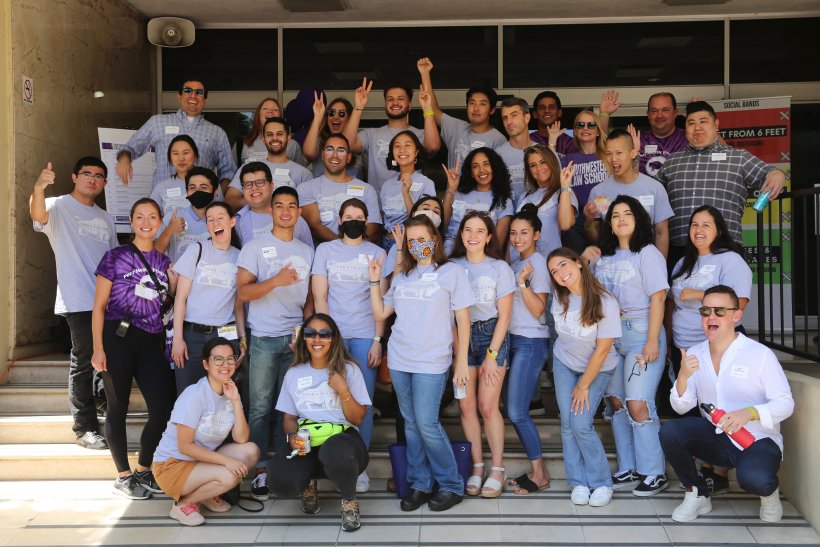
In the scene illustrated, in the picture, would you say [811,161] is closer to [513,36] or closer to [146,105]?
[513,36]

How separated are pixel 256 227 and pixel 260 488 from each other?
159 centimetres

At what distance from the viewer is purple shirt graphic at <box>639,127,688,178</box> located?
5.78 meters

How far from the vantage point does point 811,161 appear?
7.32 metres

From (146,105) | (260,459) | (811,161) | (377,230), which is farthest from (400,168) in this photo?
(811,161)

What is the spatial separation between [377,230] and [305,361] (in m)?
1.15

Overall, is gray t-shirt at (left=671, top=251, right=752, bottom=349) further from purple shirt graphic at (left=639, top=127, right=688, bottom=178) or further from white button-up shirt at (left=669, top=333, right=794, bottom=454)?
purple shirt graphic at (left=639, top=127, right=688, bottom=178)

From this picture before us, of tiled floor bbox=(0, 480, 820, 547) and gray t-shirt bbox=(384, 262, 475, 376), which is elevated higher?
gray t-shirt bbox=(384, 262, 475, 376)

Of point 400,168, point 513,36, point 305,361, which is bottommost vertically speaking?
point 305,361

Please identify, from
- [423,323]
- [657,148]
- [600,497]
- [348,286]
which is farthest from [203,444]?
[657,148]

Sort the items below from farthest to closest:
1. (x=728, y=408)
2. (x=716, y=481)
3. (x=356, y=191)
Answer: (x=356, y=191) → (x=716, y=481) → (x=728, y=408)

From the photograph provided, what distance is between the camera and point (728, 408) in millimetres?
4070

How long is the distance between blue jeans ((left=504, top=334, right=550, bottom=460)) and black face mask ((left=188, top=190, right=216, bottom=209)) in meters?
2.08

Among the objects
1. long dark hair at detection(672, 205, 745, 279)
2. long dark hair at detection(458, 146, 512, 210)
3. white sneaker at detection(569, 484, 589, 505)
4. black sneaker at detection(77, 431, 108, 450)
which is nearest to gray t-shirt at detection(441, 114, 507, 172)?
long dark hair at detection(458, 146, 512, 210)

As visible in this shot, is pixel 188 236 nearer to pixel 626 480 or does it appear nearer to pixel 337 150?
pixel 337 150
